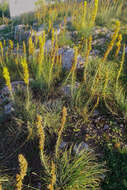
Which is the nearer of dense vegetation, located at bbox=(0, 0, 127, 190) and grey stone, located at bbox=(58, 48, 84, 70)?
dense vegetation, located at bbox=(0, 0, 127, 190)

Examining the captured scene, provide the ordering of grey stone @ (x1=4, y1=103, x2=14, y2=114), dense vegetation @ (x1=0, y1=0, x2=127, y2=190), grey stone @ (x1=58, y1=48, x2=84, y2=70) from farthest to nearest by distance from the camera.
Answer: grey stone @ (x1=58, y1=48, x2=84, y2=70) < grey stone @ (x1=4, y1=103, x2=14, y2=114) < dense vegetation @ (x1=0, y1=0, x2=127, y2=190)

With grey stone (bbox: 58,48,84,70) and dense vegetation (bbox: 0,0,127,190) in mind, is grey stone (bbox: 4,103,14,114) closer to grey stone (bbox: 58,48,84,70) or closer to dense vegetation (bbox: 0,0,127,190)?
dense vegetation (bbox: 0,0,127,190)

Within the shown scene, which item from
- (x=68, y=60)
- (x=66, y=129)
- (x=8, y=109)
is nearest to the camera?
(x=66, y=129)

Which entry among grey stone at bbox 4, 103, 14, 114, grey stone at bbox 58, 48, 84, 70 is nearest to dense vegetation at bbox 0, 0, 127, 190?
grey stone at bbox 4, 103, 14, 114

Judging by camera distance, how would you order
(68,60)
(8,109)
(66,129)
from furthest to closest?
1. (68,60)
2. (8,109)
3. (66,129)

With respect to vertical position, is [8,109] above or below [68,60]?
below

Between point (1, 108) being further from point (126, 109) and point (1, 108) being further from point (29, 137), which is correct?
point (126, 109)

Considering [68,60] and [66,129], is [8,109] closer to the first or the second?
[66,129]

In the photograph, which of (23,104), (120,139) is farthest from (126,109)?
(23,104)

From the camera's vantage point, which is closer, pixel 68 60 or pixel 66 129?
pixel 66 129

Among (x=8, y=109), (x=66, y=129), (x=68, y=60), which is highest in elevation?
(x=68, y=60)

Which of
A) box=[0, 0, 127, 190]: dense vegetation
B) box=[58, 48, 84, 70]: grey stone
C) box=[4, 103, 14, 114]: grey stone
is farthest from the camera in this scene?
box=[58, 48, 84, 70]: grey stone

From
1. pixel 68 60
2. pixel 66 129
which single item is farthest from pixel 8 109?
pixel 68 60

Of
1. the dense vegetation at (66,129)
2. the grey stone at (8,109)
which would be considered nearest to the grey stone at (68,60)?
the dense vegetation at (66,129)
